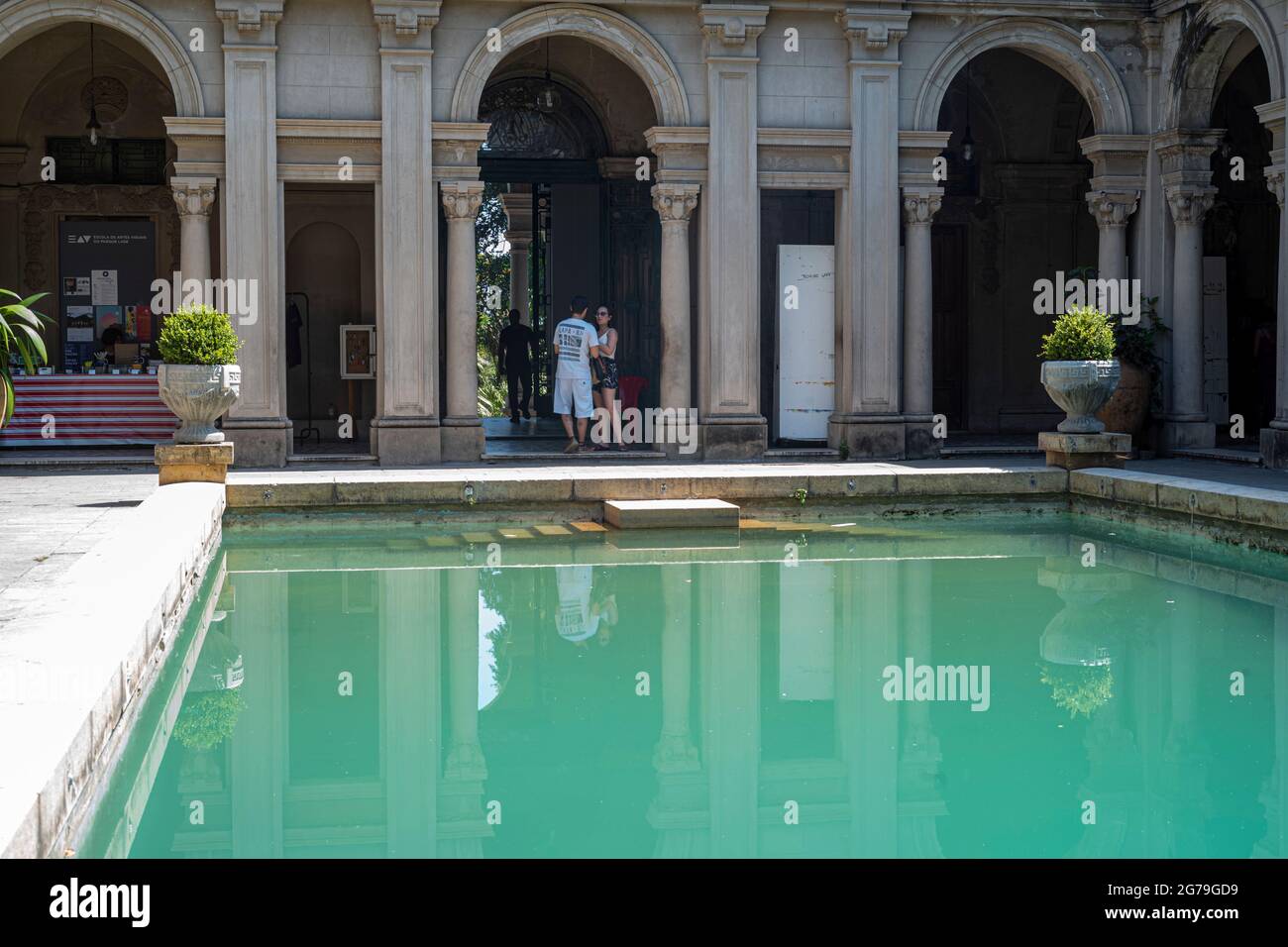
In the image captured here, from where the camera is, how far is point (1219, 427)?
1788 centimetres

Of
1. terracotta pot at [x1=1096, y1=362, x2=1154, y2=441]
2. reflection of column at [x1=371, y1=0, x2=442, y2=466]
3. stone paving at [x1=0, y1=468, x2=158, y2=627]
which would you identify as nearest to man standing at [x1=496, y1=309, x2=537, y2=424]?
reflection of column at [x1=371, y1=0, x2=442, y2=466]

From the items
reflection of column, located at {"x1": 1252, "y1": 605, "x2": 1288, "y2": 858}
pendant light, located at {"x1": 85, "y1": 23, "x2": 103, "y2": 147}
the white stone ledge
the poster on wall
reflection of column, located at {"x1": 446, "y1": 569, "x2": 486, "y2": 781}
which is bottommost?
reflection of column, located at {"x1": 1252, "y1": 605, "x2": 1288, "y2": 858}

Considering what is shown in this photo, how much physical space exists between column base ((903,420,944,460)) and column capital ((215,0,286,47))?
7047 millimetres

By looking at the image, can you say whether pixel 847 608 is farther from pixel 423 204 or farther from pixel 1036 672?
pixel 423 204

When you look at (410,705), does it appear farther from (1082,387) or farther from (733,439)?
(733,439)

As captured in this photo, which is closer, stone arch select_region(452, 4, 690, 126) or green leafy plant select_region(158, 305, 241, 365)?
green leafy plant select_region(158, 305, 241, 365)

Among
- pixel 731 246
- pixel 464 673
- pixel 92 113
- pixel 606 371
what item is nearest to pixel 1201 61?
pixel 731 246

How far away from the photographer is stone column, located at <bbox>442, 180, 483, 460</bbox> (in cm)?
1455

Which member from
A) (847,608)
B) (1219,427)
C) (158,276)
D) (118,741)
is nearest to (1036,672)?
(847,608)

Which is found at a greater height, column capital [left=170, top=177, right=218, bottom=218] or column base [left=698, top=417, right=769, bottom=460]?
column capital [left=170, top=177, right=218, bottom=218]

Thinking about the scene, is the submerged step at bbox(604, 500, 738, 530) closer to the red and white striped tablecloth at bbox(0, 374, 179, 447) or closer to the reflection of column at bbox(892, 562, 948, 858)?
the reflection of column at bbox(892, 562, 948, 858)

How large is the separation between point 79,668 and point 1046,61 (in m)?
13.2

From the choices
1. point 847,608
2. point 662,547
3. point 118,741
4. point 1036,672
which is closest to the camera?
point 118,741
